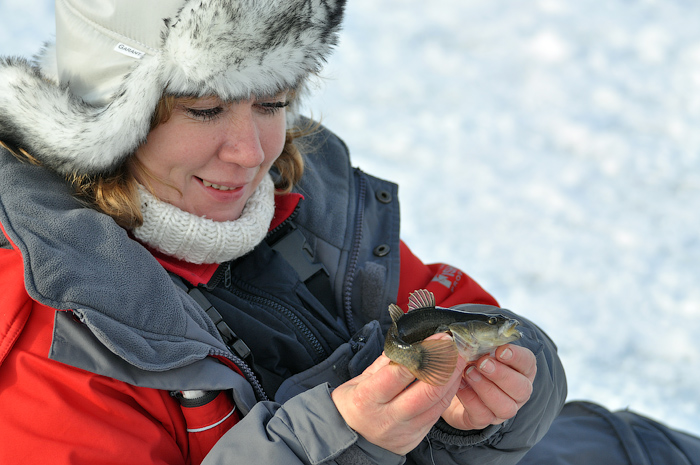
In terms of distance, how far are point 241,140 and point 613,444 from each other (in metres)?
1.53

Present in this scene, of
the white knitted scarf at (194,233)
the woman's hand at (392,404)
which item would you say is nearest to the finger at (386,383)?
the woman's hand at (392,404)

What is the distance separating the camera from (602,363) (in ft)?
10.1

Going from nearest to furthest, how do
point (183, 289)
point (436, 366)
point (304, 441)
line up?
1. point (436, 366)
2. point (304, 441)
3. point (183, 289)

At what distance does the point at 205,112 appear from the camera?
4.91 feet

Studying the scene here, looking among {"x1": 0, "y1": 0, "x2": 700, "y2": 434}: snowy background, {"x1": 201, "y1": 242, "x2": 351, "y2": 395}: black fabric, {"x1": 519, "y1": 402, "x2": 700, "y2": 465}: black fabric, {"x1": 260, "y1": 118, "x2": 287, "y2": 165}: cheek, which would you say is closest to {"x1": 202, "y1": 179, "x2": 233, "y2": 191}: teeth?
{"x1": 260, "y1": 118, "x2": 287, "y2": 165}: cheek

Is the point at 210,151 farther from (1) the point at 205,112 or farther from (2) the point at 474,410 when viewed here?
(2) the point at 474,410

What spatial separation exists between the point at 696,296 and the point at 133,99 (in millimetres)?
3234

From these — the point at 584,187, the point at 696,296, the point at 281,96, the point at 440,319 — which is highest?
the point at 584,187

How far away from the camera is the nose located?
1.54 meters

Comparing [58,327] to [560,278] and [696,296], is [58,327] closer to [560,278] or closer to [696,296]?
[560,278]

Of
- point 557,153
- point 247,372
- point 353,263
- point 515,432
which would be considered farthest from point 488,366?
point 557,153

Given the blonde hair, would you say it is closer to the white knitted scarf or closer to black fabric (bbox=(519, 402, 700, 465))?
the white knitted scarf

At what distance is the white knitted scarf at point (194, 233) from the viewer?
61.6 inches

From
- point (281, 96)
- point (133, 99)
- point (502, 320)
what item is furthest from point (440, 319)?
point (133, 99)
